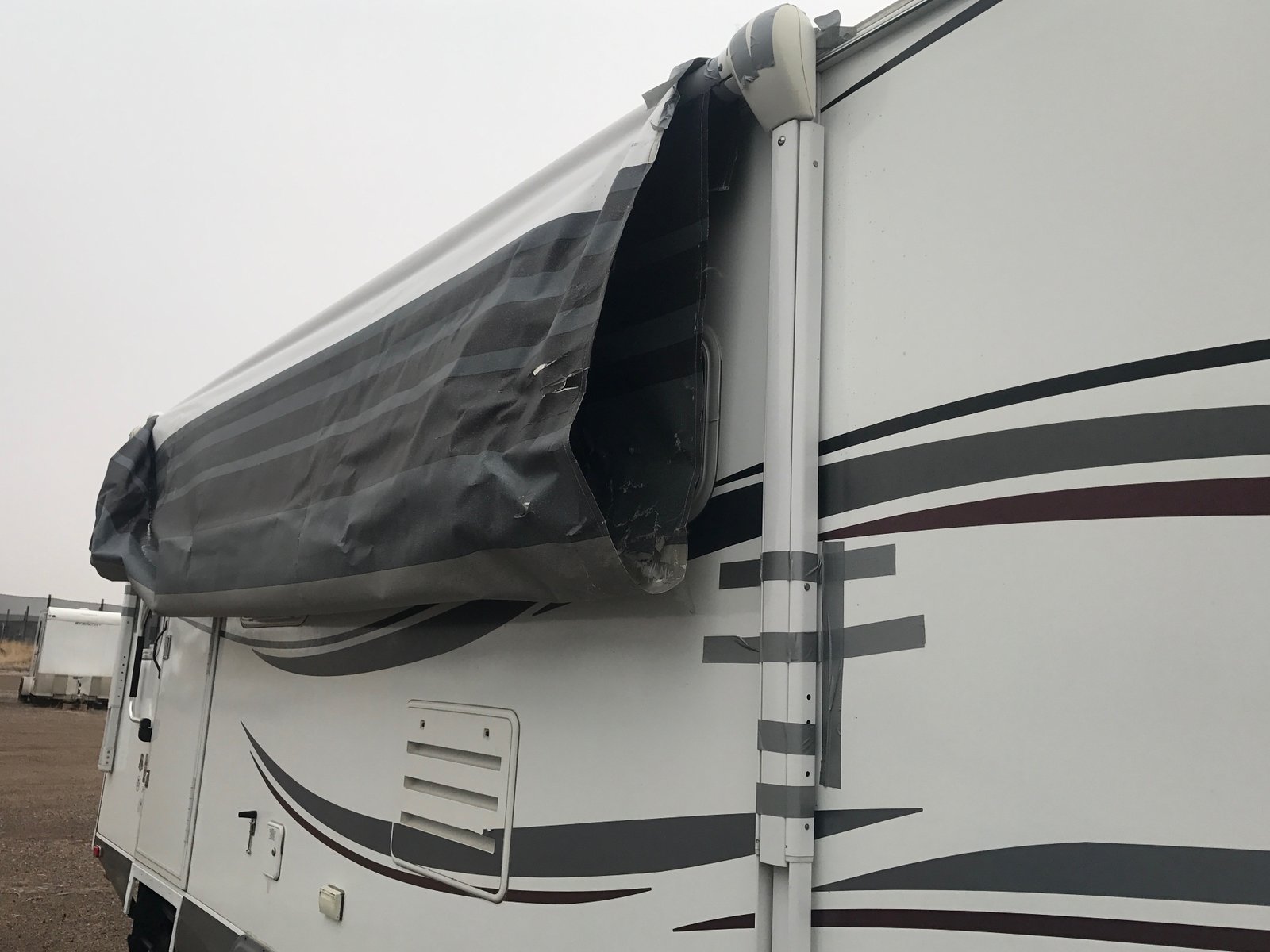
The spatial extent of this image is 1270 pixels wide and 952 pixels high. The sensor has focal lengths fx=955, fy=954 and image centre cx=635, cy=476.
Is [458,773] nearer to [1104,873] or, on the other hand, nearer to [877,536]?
[877,536]

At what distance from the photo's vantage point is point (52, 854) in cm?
726

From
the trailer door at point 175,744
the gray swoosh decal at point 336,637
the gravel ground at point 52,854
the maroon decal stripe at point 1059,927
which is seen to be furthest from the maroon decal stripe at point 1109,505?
the gravel ground at point 52,854

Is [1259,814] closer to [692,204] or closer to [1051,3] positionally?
[1051,3]

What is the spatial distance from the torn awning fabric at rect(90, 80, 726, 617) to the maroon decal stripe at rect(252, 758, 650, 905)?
0.55 meters

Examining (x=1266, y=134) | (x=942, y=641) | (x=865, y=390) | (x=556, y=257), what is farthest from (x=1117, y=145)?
(x=556, y=257)

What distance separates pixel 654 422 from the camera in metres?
1.84

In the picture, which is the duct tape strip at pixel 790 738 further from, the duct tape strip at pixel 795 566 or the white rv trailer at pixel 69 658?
the white rv trailer at pixel 69 658

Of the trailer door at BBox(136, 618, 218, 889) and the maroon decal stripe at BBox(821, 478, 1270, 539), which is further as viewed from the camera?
the trailer door at BBox(136, 618, 218, 889)

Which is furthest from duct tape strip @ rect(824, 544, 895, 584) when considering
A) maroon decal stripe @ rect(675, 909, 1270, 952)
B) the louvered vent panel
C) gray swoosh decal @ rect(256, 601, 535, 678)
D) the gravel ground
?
the gravel ground

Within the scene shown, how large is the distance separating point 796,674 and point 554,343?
74 centimetres

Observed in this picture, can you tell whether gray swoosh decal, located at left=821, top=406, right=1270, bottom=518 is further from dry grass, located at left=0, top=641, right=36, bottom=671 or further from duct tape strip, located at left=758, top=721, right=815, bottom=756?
dry grass, located at left=0, top=641, right=36, bottom=671

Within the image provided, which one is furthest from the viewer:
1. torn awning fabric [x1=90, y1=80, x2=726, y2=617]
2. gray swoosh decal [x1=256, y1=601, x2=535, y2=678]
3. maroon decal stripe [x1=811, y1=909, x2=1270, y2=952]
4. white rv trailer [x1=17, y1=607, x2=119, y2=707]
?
white rv trailer [x1=17, y1=607, x2=119, y2=707]

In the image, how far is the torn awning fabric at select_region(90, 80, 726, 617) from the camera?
173cm

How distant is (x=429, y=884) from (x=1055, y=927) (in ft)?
4.87
